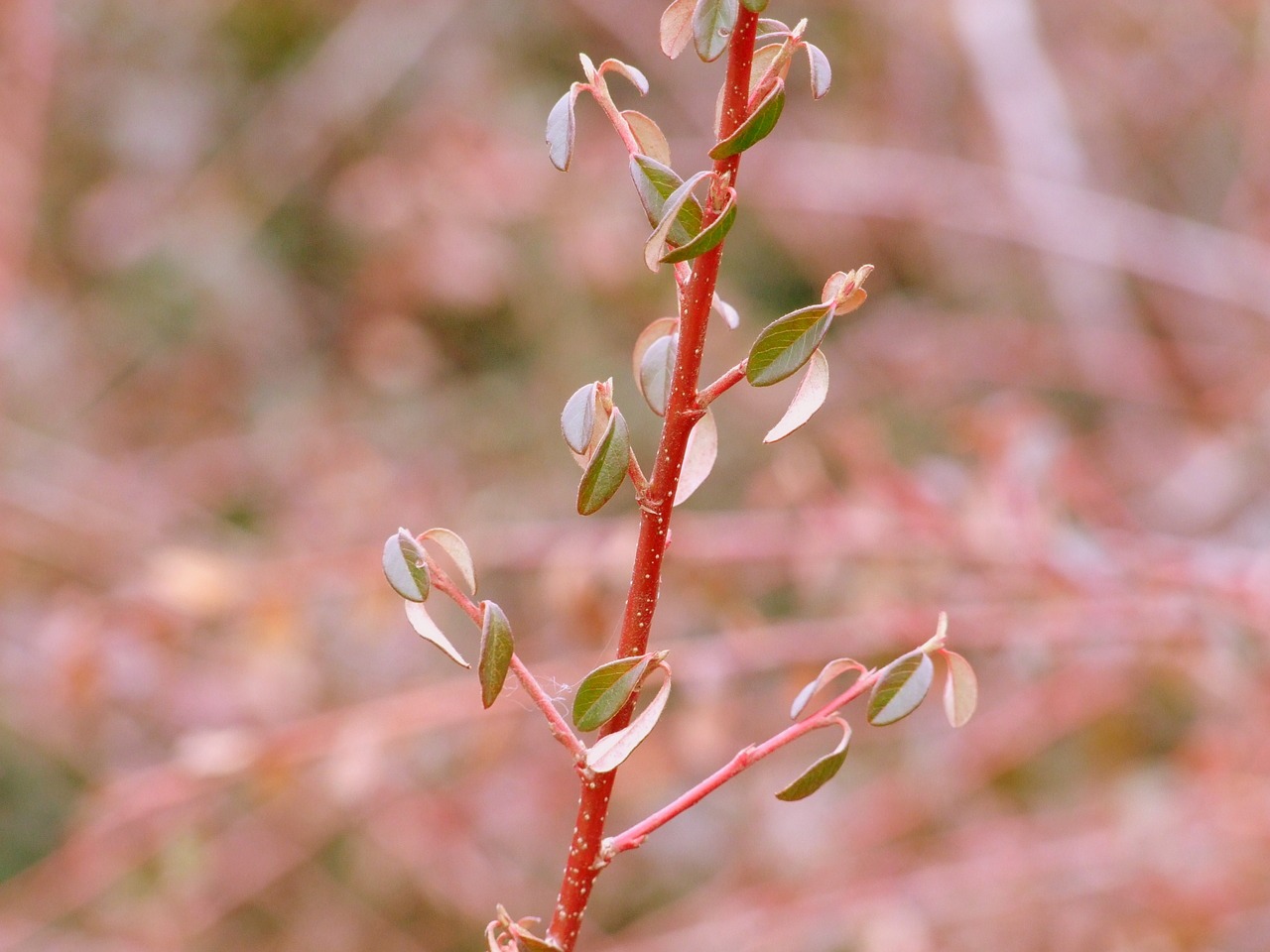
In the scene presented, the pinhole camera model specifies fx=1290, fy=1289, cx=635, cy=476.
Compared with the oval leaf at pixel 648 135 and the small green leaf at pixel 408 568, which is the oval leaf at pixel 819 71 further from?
the small green leaf at pixel 408 568

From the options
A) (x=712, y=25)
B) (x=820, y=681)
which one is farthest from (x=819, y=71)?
(x=820, y=681)

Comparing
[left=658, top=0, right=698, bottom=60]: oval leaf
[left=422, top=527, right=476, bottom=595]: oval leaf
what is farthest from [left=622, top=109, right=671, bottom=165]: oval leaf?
[left=422, top=527, right=476, bottom=595]: oval leaf

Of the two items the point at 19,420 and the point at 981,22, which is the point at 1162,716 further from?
the point at 19,420

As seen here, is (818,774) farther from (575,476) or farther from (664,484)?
(575,476)

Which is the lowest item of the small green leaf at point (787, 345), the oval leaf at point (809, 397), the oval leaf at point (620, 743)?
the oval leaf at point (620, 743)

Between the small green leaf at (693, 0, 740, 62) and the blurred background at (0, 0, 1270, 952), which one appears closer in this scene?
the small green leaf at (693, 0, 740, 62)

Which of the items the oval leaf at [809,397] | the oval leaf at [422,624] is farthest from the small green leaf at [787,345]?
the oval leaf at [422,624]

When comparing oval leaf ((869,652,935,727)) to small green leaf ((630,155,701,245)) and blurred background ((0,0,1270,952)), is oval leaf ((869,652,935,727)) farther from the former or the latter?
blurred background ((0,0,1270,952))

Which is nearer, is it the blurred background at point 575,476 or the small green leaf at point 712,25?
the small green leaf at point 712,25
